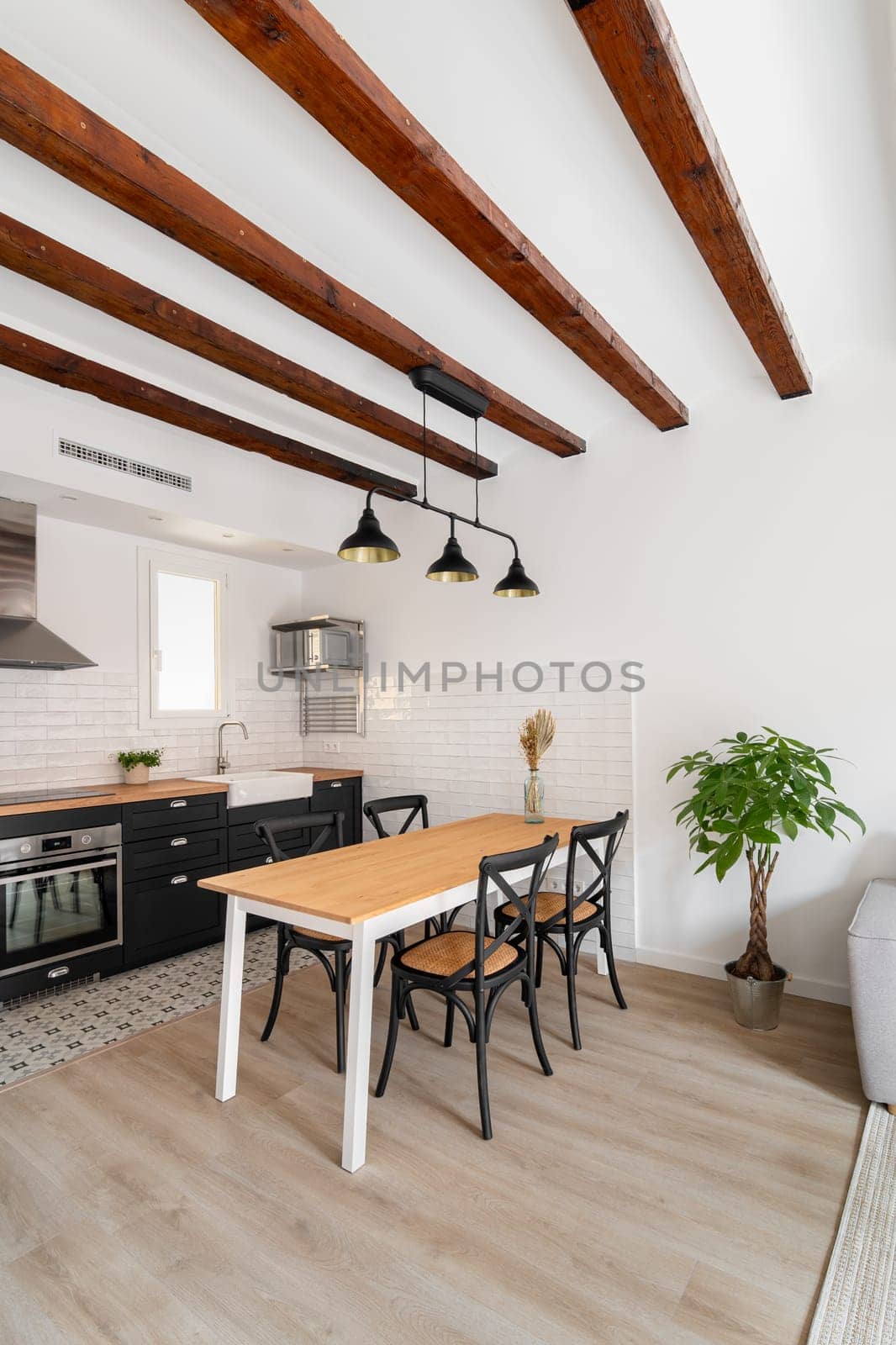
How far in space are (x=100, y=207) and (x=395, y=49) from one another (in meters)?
1.11

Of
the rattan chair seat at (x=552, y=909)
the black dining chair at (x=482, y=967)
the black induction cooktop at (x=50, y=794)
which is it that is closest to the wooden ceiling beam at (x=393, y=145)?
the black dining chair at (x=482, y=967)

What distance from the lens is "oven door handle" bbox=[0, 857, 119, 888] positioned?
336 cm

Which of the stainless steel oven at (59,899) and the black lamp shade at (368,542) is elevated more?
the black lamp shade at (368,542)

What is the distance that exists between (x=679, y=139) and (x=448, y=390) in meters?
1.45

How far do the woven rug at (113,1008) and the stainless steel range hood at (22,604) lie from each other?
5.36 ft

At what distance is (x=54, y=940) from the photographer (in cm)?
353

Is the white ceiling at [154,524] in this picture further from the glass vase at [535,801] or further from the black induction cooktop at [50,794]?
the glass vase at [535,801]

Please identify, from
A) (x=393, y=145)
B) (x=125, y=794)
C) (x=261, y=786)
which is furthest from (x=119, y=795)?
(x=393, y=145)

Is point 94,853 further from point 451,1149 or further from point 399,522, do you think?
point 399,522

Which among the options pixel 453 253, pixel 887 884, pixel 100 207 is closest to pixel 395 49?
pixel 453 253

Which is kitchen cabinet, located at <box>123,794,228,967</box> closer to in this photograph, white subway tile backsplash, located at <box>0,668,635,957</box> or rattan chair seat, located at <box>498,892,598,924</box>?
white subway tile backsplash, located at <box>0,668,635,957</box>

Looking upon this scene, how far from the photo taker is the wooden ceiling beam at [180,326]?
2.38 metres

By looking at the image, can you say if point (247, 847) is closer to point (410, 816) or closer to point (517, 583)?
point (410, 816)

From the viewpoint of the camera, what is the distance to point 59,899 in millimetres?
3543
